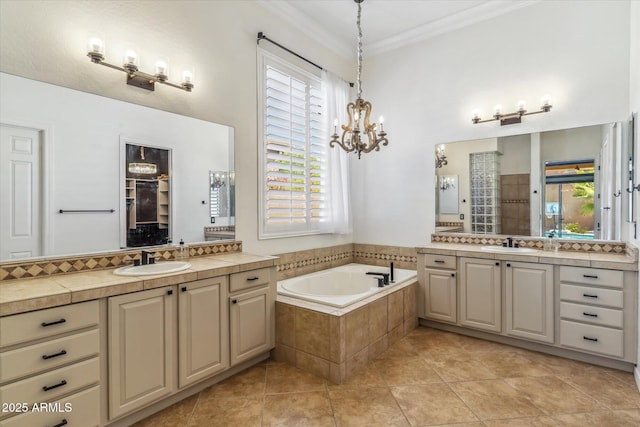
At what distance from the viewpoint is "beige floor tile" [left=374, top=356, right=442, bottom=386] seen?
2.42m

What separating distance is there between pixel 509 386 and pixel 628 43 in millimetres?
3003

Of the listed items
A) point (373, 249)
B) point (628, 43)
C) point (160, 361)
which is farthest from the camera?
point (373, 249)

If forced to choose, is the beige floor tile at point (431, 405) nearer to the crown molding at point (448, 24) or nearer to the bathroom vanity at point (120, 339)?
the bathroom vanity at point (120, 339)

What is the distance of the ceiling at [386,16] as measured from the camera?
3.33 m

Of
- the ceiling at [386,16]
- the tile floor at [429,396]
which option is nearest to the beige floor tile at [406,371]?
the tile floor at [429,396]

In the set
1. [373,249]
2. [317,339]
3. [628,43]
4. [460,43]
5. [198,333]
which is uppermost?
[460,43]

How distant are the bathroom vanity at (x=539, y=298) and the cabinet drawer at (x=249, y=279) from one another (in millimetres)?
1713

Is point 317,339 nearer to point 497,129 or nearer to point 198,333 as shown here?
point 198,333

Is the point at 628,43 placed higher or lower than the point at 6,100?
higher

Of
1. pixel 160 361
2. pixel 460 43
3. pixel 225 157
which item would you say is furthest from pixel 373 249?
pixel 160 361

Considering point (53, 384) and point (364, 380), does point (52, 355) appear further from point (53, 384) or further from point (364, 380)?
point (364, 380)

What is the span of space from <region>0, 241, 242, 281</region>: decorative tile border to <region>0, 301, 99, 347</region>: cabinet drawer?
51 centimetres

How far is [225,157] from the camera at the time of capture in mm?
2922

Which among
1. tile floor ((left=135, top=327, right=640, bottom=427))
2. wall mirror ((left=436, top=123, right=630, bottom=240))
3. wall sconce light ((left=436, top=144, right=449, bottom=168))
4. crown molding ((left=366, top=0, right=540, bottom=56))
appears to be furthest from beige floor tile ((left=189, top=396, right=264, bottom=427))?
crown molding ((left=366, top=0, right=540, bottom=56))
